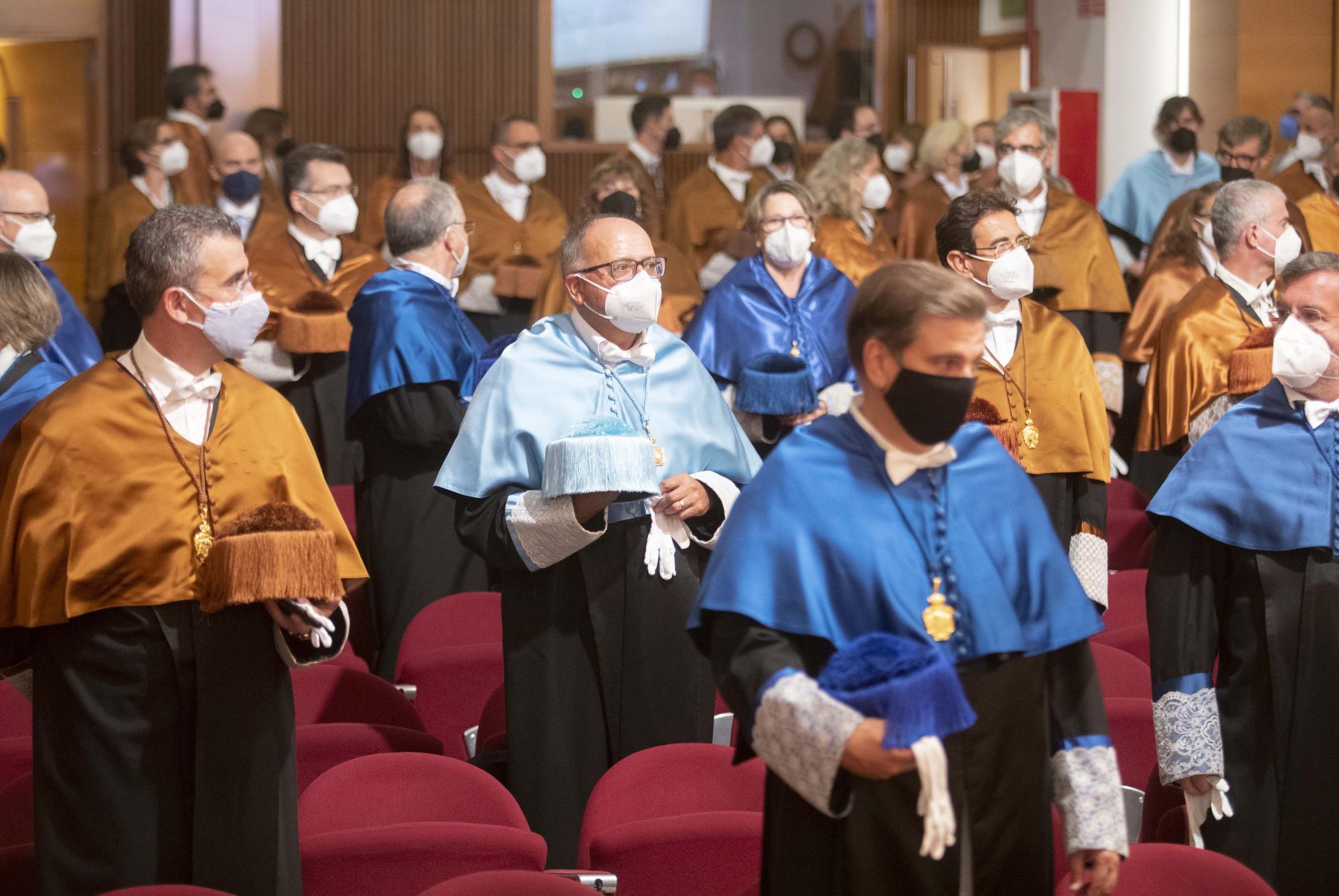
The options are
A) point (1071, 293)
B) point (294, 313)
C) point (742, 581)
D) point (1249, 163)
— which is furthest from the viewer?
point (1249, 163)

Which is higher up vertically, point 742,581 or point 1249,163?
point 1249,163

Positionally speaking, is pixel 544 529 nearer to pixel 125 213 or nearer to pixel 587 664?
pixel 587 664

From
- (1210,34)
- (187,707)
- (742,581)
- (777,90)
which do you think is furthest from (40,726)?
(777,90)

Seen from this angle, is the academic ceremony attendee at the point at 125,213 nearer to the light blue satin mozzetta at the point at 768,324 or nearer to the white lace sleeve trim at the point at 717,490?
the light blue satin mozzetta at the point at 768,324

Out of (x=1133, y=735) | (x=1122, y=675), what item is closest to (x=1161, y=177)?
(x=1122, y=675)

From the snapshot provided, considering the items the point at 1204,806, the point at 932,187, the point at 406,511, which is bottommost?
the point at 1204,806

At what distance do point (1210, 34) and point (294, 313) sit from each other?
293 inches

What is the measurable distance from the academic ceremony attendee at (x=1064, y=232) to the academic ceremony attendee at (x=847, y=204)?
764 mm

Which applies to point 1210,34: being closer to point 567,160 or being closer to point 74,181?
point 567,160

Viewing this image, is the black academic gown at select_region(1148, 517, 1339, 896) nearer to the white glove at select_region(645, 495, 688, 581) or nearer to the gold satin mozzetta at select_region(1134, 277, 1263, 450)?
the white glove at select_region(645, 495, 688, 581)

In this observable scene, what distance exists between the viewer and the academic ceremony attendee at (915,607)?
2494 mm

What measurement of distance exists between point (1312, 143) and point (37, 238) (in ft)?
25.4

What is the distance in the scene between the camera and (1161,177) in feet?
31.1

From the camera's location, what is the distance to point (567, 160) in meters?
14.3
